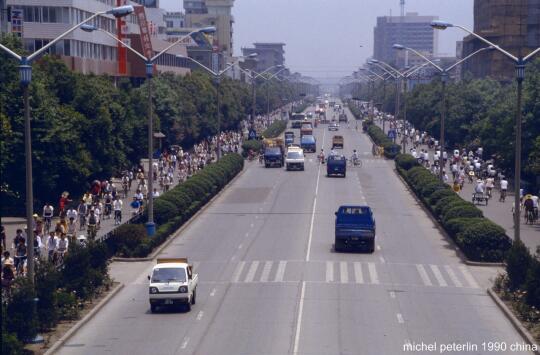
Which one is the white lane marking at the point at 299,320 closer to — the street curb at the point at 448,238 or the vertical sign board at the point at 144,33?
the street curb at the point at 448,238

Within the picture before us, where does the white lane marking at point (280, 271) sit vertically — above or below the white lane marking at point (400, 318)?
below

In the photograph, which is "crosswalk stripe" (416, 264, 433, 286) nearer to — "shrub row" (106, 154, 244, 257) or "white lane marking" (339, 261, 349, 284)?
"white lane marking" (339, 261, 349, 284)

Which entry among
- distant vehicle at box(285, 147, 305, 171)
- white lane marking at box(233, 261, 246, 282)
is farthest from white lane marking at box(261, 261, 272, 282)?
distant vehicle at box(285, 147, 305, 171)

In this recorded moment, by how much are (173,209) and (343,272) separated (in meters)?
14.1

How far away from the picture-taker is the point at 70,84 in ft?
204

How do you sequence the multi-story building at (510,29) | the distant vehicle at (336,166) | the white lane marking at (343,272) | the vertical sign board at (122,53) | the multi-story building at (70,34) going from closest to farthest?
the white lane marking at (343,272) < the multi-story building at (70,34) < the distant vehicle at (336,166) < the vertical sign board at (122,53) < the multi-story building at (510,29)

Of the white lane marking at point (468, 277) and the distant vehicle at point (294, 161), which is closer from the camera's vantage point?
the white lane marking at point (468, 277)

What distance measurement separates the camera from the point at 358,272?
134 ft

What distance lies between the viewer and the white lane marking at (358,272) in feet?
127

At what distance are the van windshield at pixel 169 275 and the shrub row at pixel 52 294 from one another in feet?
8.16

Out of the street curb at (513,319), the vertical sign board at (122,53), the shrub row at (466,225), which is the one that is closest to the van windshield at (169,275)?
the street curb at (513,319)

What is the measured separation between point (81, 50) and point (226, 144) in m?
23.8

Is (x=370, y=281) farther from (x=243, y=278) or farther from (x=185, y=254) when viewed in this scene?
(x=185, y=254)

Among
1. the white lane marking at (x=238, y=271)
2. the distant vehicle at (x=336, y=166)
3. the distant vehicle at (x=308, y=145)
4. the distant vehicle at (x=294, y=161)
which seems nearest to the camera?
the white lane marking at (x=238, y=271)
